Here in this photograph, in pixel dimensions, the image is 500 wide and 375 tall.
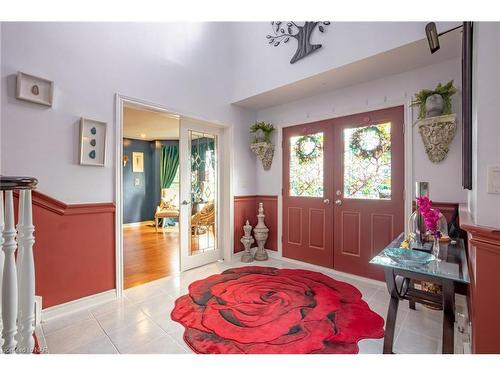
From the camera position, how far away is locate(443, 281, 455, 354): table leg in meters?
1.29

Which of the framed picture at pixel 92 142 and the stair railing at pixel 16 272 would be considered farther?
the framed picture at pixel 92 142

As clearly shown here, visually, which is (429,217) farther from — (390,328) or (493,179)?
(390,328)

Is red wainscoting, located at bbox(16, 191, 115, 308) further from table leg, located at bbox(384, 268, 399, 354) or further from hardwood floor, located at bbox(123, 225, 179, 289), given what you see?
table leg, located at bbox(384, 268, 399, 354)

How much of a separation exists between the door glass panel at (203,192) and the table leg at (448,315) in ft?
9.01

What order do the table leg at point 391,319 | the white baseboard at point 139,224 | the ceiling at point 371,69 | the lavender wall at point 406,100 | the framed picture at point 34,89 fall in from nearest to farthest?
the table leg at point 391,319
the framed picture at point 34,89
the ceiling at point 371,69
the lavender wall at point 406,100
the white baseboard at point 139,224

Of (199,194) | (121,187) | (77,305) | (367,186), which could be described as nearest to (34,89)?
(121,187)

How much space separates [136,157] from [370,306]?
658cm

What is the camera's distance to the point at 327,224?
3.18m

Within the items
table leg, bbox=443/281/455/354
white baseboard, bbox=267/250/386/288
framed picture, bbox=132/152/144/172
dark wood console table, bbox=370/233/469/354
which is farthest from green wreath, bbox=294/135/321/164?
framed picture, bbox=132/152/144/172

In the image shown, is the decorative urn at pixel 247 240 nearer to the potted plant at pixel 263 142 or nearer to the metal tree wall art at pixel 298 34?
the potted plant at pixel 263 142

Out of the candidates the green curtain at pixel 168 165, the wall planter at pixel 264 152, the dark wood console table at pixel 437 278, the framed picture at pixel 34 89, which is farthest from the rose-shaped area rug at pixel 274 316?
the green curtain at pixel 168 165

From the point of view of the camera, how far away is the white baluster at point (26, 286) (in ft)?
3.57

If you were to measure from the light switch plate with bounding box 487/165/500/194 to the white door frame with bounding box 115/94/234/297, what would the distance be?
281cm

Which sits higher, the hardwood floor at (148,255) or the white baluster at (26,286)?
the white baluster at (26,286)
